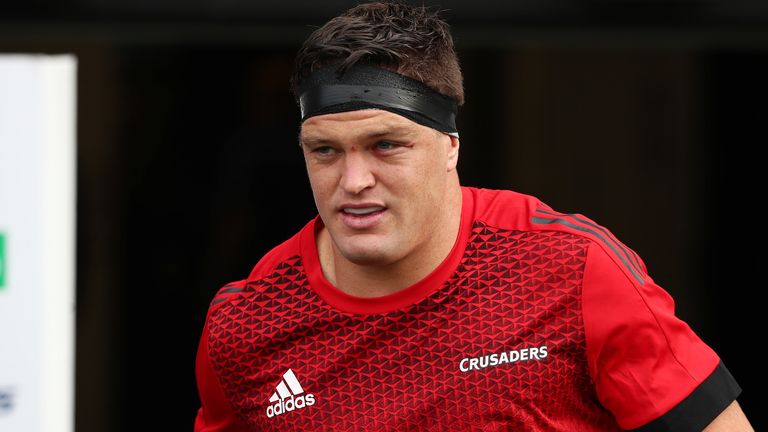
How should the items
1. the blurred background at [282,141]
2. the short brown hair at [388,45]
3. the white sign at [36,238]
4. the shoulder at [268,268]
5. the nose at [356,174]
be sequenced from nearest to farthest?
the nose at [356,174], the short brown hair at [388,45], the shoulder at [268,268], the white sign at [36,238], the blurred background at [282,141]

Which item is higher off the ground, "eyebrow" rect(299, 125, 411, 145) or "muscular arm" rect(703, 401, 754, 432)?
"eyebrow" rect(299, 125, 411, 145)

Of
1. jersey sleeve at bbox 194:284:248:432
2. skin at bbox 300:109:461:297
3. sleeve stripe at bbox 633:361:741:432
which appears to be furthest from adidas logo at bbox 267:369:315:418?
sleeve stripe at bbox 633:361:741:432

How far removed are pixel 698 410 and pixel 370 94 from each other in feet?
2.96

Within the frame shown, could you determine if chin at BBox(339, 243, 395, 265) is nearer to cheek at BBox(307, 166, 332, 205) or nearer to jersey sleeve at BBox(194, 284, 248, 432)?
Answer: cheek at BBox(307, 166, 332, 205)

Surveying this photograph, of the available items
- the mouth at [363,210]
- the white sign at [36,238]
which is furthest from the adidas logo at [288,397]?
the white sign at [36,238]

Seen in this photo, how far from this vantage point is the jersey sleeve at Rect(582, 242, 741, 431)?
2.63 m

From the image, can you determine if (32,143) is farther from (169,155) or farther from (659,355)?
(659,355)

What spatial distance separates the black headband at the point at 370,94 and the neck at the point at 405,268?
0.68 ft

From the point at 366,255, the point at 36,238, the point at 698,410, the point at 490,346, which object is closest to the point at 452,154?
the point at 366,255

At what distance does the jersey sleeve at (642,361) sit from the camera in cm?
263

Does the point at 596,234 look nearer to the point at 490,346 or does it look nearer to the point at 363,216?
the point at 490,346

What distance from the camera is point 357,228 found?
2.67 metres

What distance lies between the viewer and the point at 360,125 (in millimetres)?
2670

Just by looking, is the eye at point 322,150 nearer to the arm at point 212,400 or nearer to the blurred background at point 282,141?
the arm at point 212,400
